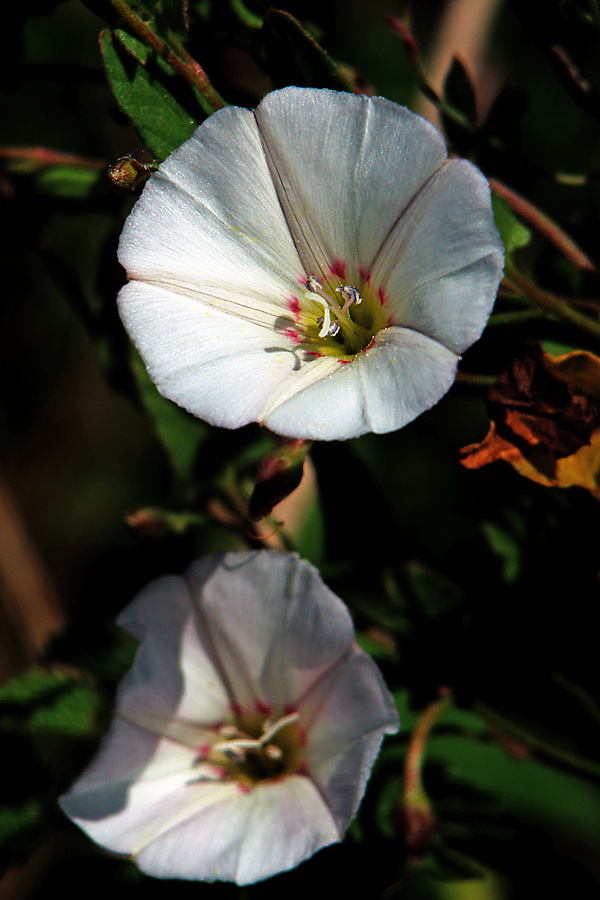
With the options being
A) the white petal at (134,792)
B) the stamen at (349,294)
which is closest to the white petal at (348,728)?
the white petal at (134,792)

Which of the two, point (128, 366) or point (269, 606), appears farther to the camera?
point (128, 366)

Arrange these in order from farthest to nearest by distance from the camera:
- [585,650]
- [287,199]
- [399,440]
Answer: [399,440] → [585,650] → [287,199]

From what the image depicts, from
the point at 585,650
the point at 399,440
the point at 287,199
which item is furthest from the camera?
the point at 399,440

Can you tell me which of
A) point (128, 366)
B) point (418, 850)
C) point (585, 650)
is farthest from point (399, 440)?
point (418, 850)

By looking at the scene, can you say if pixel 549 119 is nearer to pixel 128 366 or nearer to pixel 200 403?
pixel 128 366

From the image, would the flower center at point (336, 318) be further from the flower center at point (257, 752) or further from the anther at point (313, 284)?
the flower center at point (257, 752)

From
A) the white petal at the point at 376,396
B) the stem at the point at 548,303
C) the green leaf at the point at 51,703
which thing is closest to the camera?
the white petal at the point at 376,396

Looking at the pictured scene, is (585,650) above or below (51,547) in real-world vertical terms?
above

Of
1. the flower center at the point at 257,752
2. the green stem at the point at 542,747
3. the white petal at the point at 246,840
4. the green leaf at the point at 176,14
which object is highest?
the green leaf at the point at 176,14
